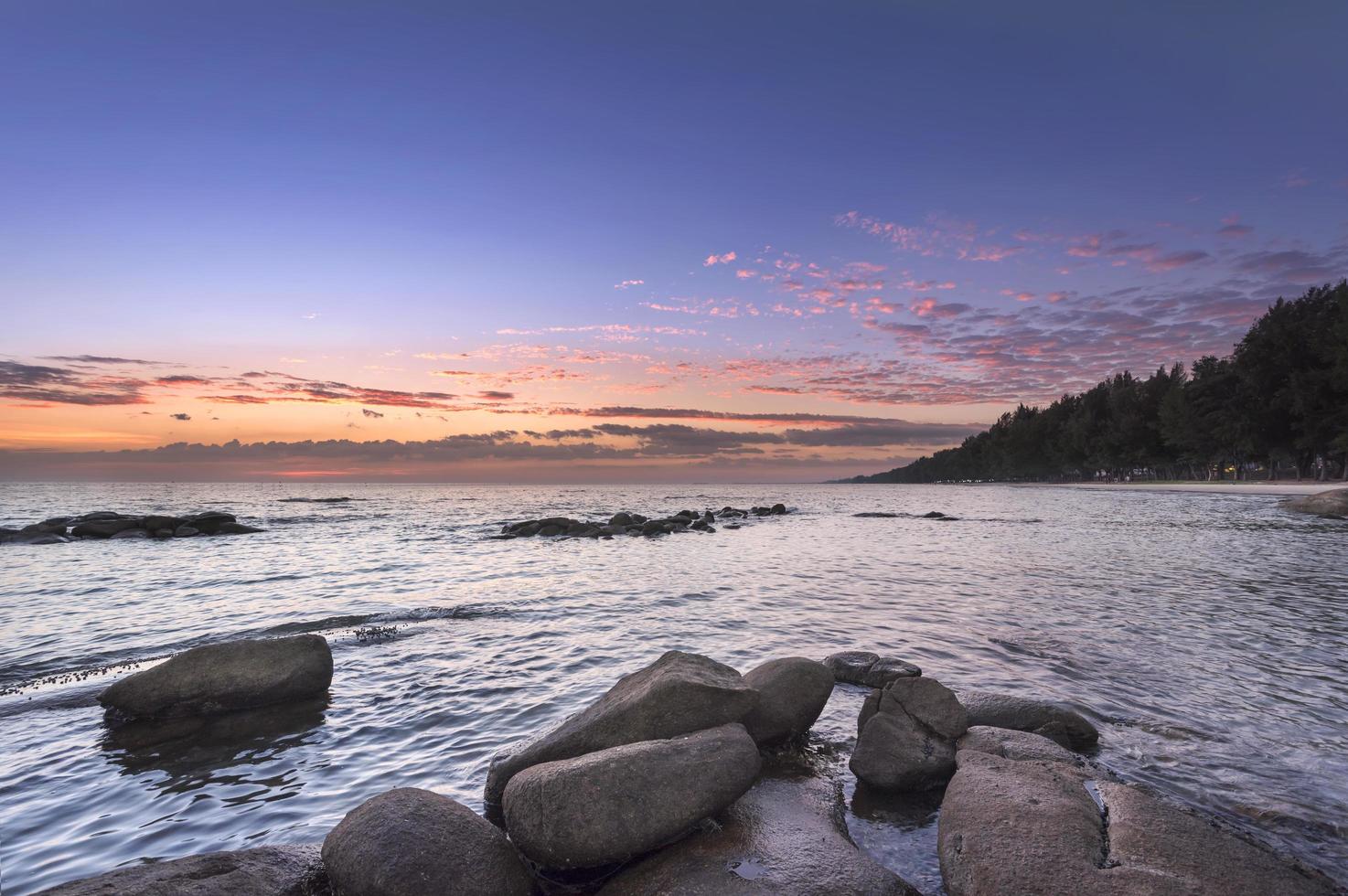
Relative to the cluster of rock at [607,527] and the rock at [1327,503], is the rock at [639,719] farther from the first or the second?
the rock at [1327,503]

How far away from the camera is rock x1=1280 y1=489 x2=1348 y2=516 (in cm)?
4288

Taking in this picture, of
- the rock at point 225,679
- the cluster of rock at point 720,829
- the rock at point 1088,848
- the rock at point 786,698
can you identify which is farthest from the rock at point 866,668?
the rock at point 225,679

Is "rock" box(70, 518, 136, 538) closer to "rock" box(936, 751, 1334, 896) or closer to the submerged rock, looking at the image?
the submerged rock

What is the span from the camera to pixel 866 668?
930cm

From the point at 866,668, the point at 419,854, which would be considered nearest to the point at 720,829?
the point at 419,854

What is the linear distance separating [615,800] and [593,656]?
269 inches

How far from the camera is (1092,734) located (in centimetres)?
709

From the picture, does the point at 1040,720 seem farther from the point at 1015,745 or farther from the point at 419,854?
the point at 419,854

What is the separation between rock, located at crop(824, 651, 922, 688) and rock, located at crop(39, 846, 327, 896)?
22.6 ft

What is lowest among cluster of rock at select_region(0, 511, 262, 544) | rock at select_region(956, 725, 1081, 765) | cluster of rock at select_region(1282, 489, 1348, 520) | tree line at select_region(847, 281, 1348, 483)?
cluster of rock at select_region(0, 511, 262, 544)

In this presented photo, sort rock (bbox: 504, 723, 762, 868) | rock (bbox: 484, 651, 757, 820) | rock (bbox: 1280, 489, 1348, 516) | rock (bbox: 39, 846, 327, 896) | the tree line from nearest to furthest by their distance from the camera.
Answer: rock (bbox: 39, 846, 327, 896) → rock (bbox: 504, 723, 762, 868) → rock (bbox: 484, 651, 757, 820) → rock (bbox: 1280, 489, 1348, 516) → the tree line

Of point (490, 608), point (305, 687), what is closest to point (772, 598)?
point (490, 608)

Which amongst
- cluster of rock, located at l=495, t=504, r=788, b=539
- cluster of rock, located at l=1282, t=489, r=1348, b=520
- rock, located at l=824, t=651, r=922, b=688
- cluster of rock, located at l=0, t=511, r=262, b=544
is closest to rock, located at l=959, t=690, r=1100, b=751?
rock, located at l=824, t=651, r=922, b=688

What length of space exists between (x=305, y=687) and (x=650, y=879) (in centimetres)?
708
